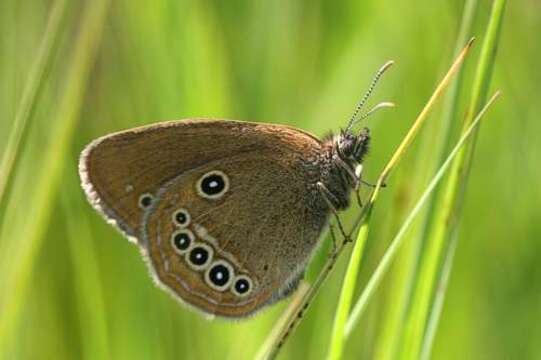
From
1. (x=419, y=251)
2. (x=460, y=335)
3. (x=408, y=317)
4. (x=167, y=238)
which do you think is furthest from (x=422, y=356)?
(x=167, y=238)

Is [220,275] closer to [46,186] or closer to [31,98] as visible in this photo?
[46,186]

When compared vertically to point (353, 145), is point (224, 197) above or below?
below

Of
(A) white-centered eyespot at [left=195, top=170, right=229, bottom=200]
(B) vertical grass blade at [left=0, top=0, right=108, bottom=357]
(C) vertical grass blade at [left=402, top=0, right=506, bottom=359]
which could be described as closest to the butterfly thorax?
(A) white-centered eyespot at [left=195, top=170, right=229, bottom=200]

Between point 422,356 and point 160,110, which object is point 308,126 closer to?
point 160,110

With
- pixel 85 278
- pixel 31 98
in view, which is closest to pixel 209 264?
pixel 85 278

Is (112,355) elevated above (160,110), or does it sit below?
below

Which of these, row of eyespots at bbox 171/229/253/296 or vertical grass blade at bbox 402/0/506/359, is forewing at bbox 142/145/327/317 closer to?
row of eyespots at bbox 171/229/253/296

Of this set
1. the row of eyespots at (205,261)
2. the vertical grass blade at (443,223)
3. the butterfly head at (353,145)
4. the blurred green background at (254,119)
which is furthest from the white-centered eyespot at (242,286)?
the vertical grass blade at (443,223)
